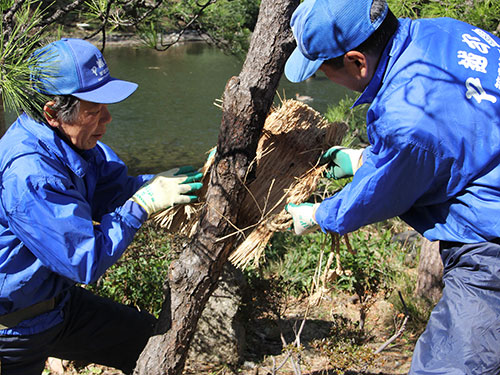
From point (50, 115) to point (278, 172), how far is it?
3.42ft

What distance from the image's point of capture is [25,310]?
1.99 meters

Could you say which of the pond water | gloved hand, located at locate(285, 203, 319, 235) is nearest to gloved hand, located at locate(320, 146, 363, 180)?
gloved hand, located at locate(285, 203, 319, 235)

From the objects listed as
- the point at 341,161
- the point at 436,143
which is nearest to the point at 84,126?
the point at 341,161

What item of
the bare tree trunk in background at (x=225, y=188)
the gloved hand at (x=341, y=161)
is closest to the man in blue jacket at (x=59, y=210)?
the bare tree trunk in background at (x=225, y=188)

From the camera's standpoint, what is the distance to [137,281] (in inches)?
129

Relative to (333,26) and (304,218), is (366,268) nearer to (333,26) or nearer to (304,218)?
(304,218)

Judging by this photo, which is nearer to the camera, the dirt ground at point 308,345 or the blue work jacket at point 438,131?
the blue work jacket at point 438,131

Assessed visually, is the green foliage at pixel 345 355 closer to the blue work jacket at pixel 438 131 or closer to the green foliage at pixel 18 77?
the blue work jacket at pixel 438 131

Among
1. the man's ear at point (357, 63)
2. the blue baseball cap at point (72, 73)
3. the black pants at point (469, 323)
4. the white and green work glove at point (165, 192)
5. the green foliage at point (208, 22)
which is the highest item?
the man's ear at point (357, 63)

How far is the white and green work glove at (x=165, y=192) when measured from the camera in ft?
6.72

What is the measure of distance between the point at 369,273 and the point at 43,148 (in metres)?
2.68

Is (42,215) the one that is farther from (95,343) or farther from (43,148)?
(95,343)

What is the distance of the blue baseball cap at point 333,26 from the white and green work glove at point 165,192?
0.77 meters

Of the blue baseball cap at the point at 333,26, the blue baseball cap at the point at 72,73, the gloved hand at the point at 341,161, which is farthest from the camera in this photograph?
the gloved hand at the point at 341,161
